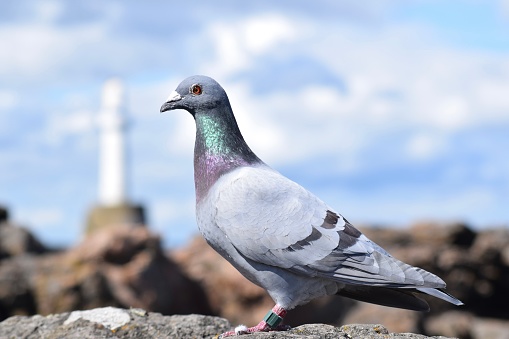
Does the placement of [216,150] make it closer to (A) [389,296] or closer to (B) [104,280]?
(A) [389,296]

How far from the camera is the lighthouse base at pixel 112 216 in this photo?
121 ft

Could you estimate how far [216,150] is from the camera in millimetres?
6387

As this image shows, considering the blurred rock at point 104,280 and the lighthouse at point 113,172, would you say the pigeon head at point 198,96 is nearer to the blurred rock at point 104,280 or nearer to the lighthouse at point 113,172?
the blurred rock at point 104,280

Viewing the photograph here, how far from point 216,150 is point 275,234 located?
2.78ft

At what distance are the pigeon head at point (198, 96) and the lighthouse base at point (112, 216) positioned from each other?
30.5m

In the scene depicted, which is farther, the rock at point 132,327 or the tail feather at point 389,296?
the tail feather at point 389,296

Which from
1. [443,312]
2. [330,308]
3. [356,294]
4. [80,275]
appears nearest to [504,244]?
[443,312]

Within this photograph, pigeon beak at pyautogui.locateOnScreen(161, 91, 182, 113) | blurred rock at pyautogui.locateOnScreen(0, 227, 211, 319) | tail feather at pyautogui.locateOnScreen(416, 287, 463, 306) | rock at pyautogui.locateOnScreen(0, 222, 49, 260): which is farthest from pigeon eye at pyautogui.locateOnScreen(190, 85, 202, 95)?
rock at pyautogui.locateOnScreen(0, 222, 49, 260)

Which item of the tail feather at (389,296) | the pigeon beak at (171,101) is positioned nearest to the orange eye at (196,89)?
the pigeon beak at (171,101)

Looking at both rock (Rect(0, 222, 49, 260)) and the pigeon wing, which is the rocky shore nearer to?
rock (Rect(0, 222, 49, 260))

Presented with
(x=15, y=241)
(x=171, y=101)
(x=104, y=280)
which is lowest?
(x=104, y=280)

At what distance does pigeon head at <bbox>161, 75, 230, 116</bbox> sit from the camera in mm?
6449

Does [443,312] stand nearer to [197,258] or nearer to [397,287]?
[197,258]

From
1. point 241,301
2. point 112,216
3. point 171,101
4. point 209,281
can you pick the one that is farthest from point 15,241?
point 112,216
